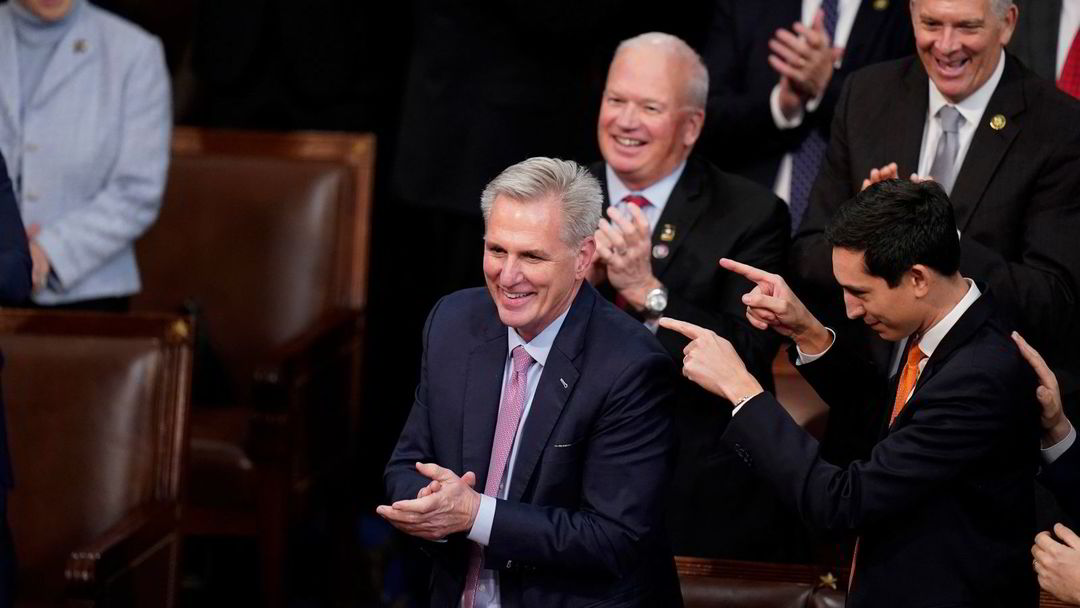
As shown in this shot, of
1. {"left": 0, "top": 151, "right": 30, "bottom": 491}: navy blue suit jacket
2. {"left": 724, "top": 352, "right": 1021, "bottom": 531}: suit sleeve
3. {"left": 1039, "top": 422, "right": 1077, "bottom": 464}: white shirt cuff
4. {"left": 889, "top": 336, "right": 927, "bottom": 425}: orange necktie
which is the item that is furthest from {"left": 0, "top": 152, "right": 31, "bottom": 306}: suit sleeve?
{"left": 1039, "top": 422, "right": 1077, "bottom": 464}: white shirt cuff

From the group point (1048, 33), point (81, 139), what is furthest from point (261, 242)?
point (1048, 33)

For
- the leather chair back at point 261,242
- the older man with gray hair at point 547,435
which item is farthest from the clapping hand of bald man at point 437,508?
the leather chair back at point 261,242

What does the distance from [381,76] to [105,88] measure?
108 centimetres

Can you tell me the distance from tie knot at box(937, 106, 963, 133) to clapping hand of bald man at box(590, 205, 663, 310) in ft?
2.20

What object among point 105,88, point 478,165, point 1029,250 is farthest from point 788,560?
point 105,88

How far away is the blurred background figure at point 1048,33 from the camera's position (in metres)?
3.46

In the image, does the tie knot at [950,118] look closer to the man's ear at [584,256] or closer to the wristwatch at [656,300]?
the wristwatch at [656,300]

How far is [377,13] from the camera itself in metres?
4.72

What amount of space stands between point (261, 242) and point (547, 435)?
220 centimetres

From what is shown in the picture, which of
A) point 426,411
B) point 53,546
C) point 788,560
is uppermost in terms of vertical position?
point 426,411

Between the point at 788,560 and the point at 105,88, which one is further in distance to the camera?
the point at 105,88

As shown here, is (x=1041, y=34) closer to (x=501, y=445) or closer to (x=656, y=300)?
(x=656, y=300)

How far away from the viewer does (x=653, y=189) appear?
135 inches

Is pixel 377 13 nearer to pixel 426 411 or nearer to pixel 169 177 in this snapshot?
pixel 169 177
